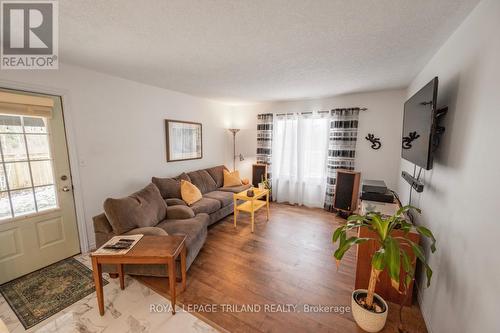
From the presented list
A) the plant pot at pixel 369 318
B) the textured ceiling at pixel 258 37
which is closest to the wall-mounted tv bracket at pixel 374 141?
the textured ceiling at pixel 258 37

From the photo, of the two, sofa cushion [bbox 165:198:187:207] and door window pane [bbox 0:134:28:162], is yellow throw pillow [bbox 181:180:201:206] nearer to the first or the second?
sofa cushion [bbox 165:198:187:207]

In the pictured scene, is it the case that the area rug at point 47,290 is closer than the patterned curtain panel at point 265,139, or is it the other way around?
the area rug at point 47,290

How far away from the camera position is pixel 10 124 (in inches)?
79.7

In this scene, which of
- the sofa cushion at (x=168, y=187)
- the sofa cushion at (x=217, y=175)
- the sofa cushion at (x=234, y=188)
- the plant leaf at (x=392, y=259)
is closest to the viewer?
the plant leaf at (x=392, y=259)

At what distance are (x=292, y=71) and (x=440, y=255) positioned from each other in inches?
90.9

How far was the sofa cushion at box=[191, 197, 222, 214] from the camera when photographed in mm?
3079

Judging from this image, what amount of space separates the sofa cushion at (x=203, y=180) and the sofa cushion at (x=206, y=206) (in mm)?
457

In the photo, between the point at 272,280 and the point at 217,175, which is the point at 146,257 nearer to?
the point at 272,280

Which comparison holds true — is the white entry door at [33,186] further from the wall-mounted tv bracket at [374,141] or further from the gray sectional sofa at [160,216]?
the wall-mounted tv bracket at [374,141]

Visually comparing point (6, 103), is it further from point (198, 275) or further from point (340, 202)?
point (340, 202)

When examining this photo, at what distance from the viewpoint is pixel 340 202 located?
3.85 meters

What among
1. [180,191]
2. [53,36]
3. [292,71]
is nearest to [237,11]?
[292,71]

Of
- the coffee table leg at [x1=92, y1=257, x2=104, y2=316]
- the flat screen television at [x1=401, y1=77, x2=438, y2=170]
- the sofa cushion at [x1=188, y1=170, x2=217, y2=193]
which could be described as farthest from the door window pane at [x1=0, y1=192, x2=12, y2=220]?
the flat screen television at [x1=401, y1=77, x2=438, y2=170]

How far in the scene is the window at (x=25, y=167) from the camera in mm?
2016
